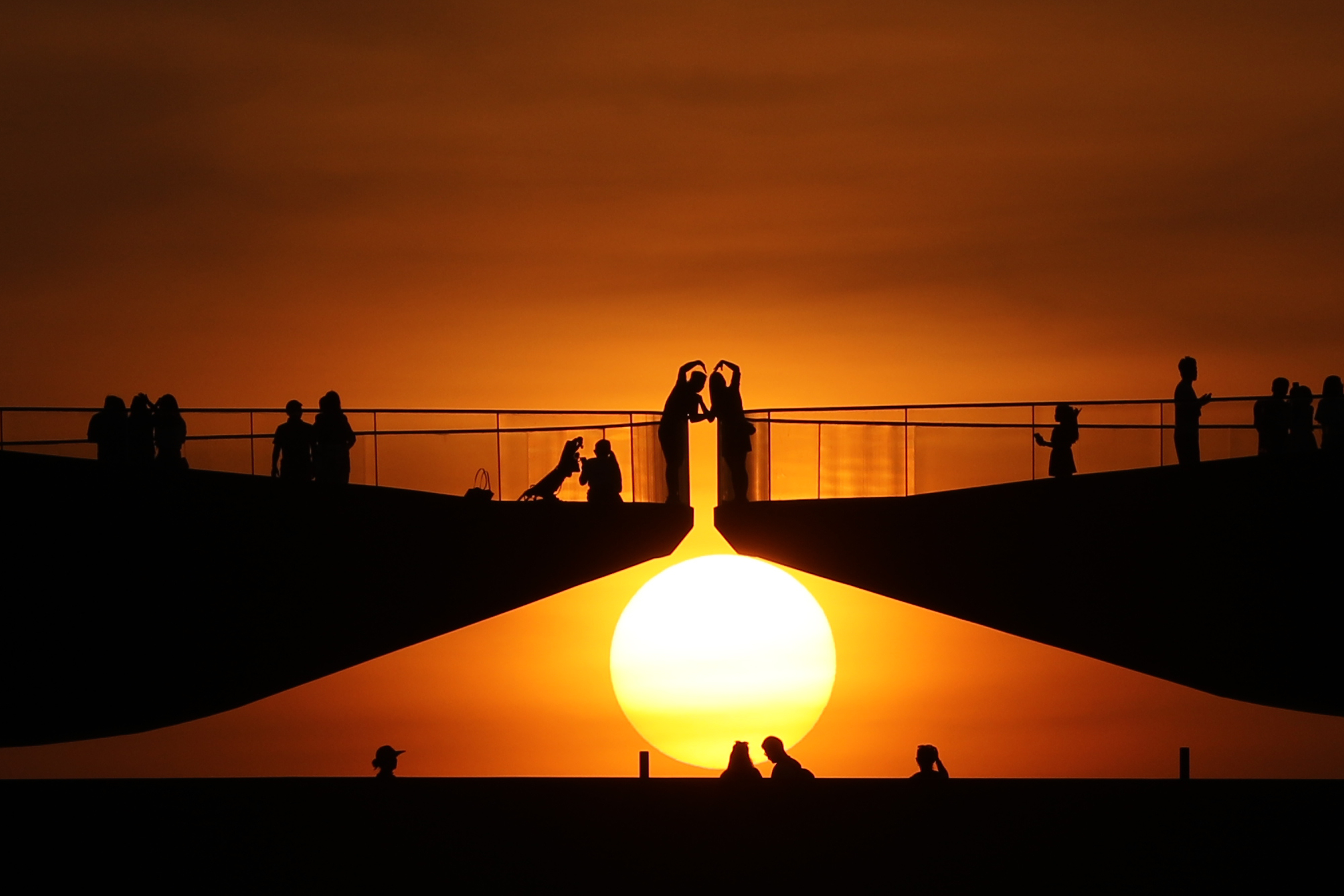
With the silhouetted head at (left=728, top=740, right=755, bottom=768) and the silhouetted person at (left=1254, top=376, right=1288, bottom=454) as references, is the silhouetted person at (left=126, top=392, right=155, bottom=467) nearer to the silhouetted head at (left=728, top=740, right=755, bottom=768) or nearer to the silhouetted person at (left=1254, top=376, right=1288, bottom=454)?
the silhouetted head at (left=728, top=740, right=755, bottom=768)

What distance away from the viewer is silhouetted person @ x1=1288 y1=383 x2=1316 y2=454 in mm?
17375

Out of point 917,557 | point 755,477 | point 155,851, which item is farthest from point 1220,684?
point 155,851

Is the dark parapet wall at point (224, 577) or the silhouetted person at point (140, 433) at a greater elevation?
the silhouetted person at point (140, 433)

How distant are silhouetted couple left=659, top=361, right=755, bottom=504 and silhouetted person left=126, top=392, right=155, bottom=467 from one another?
5.54m

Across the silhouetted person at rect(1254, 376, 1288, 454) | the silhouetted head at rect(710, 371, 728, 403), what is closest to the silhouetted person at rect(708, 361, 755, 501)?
the silhouetted head at rect(710, 371, 728, 403)

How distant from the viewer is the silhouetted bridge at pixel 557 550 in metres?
17.7

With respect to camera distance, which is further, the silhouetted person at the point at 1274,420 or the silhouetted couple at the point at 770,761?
the silhouetted person at the point at 1274,420

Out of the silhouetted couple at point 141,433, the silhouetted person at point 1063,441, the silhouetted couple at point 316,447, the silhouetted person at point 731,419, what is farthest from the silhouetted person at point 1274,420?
the silhouetted couple at point 141,433

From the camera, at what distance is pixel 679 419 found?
1877 cm

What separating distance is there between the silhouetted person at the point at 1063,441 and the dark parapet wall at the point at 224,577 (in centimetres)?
460

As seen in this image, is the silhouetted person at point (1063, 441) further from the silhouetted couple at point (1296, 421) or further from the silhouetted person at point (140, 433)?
the silhouetted person at point (140, 433)

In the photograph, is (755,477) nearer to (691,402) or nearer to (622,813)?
(691,402)

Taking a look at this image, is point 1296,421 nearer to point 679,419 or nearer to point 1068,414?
point 1068,414

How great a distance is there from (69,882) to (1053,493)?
10.7 meters
